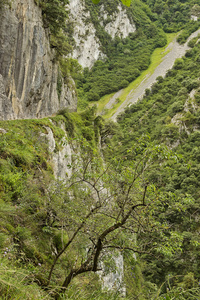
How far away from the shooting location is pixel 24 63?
50.1 feet

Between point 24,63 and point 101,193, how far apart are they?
45.1 ft

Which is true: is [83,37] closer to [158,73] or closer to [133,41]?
[158,73]

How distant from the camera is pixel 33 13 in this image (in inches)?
638

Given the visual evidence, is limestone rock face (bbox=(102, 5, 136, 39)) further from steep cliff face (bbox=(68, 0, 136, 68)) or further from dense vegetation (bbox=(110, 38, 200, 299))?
dense vegetation (bbox=(110, 38, 200, 299))

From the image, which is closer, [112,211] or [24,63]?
[112,211]

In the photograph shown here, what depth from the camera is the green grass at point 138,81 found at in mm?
73194

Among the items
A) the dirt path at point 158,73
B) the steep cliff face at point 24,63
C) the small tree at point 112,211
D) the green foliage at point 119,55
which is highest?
the green foliage at point 119,55

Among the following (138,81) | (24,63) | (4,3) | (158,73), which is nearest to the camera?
(4,3)

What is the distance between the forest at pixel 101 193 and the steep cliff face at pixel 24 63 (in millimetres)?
1669

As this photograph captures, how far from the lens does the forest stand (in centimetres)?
353

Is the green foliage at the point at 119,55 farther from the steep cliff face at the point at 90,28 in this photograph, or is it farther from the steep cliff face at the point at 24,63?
the steep cliff face at the point at 24,63

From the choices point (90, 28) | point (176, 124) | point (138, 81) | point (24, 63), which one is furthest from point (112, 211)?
point (90, 28)

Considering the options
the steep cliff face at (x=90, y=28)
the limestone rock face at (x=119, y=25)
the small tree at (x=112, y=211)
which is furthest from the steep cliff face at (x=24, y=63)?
the limestone rock face at (x=119, y=25)

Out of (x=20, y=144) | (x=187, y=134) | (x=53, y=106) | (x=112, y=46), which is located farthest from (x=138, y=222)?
(x=112, y=46)
